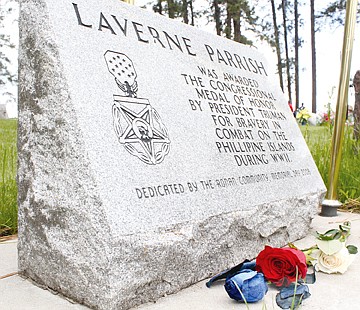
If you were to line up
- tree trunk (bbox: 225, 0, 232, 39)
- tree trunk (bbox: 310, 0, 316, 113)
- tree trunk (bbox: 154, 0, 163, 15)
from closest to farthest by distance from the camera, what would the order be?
tree trunk (bbox: 225, 0, 232, 39), tree trunk (bbox: 154, 0, 163, 15), tree trunk (bbox: 310, 0, 316, 113)

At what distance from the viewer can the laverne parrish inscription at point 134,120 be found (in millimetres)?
1787

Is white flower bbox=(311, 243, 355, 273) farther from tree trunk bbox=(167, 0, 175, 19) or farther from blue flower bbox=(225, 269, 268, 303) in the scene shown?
tree trunk bbox=(167, 0, 175, 19)

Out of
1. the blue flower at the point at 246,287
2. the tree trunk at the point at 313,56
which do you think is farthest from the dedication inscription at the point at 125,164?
the tree trunk at the point at 313,56

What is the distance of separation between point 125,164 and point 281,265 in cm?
73

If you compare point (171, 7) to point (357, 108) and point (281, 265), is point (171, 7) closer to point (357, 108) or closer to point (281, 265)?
point (357, 108)

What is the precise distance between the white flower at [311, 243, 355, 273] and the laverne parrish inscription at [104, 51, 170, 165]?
0.86 meters

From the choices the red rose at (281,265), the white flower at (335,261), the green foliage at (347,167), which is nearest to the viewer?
the red rose at (281,265)

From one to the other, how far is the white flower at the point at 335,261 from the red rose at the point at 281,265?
266mm

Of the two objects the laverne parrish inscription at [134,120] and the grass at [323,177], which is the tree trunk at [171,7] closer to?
the grass at [323,177]

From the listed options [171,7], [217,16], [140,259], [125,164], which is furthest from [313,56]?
[140,259]

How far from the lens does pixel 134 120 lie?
6.05 feet

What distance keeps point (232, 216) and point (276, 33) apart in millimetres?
16845

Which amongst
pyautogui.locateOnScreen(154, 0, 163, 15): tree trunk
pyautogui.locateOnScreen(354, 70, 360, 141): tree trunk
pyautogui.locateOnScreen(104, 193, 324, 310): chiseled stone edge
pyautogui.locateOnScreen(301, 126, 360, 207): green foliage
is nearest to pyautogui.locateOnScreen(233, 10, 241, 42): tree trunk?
pyautogui.locateOnScreen(154, 0, 163, 15): tree trunk

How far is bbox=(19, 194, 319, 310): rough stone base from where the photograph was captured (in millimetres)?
1566
